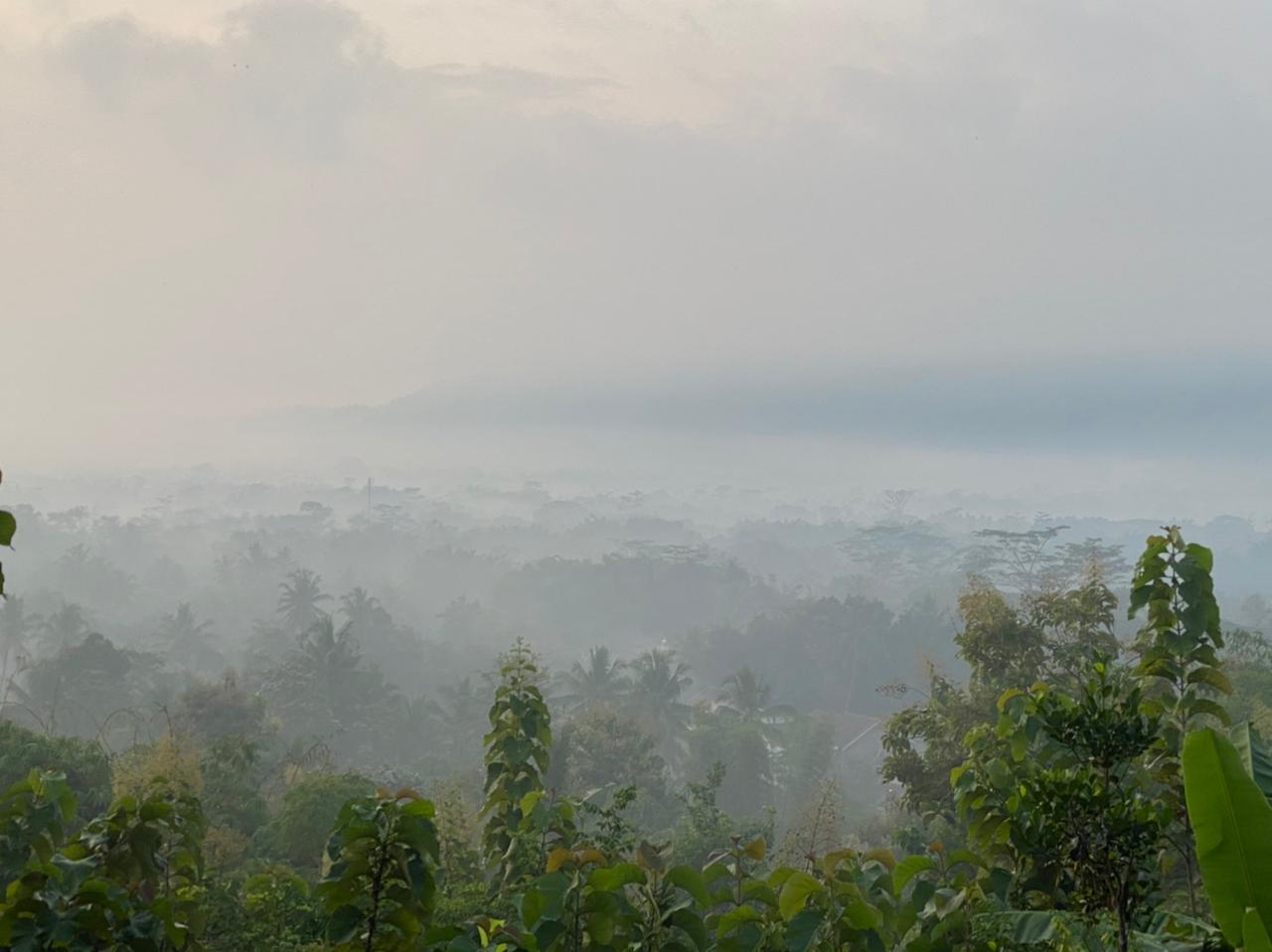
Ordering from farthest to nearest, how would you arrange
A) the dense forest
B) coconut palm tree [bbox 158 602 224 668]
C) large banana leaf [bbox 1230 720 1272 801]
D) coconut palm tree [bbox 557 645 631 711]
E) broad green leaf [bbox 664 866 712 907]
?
coconut palm tree [bbox 158 602 224 668]
coconut palm tree [bbox 557 645 631 711]
large banana leaf [bbox 1230 720 1272 801]
broad green leaf [bbox 664 866 712 907]
the dense forest

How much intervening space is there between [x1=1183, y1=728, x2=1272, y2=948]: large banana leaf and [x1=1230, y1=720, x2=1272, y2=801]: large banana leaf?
70cm

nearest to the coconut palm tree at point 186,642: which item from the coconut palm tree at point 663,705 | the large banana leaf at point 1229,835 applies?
the coconut palm tree at point 663,705

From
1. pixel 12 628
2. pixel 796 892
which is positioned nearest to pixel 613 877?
pixel 796 892

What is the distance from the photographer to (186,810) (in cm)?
331

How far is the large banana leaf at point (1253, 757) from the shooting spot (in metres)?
3.04

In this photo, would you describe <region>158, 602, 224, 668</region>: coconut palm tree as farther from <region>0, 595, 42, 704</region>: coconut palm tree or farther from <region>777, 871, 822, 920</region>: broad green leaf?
<region>777, 871, 822, 920</region>: broad green leaf

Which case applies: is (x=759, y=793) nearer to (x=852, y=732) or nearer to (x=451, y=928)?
(x=852, y=732)

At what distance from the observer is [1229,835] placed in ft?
7.79

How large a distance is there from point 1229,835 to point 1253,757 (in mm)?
924

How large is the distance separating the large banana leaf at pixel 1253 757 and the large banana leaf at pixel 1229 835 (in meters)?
0.70

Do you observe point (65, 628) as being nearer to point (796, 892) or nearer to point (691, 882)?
point (691, 882)

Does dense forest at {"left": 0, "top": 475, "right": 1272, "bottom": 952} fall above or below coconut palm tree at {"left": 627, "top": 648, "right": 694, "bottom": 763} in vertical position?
above

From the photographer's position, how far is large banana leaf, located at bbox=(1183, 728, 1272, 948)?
7.68ft

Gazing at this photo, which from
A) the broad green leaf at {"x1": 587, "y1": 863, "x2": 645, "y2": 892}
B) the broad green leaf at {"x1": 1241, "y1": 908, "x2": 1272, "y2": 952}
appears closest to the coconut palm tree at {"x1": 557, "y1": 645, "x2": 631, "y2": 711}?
the broad green leaf at {"x1": 587, "y1": 863, "x2": 645, "y2": 892}
